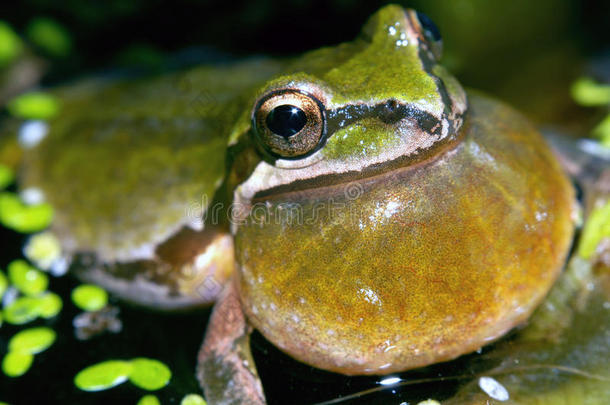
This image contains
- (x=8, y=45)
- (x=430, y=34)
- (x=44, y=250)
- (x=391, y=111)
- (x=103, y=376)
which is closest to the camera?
(x=391, y=111)

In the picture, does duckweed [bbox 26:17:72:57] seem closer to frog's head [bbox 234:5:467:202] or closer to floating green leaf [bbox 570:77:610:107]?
frog's head [bbox 234:5:467:202]

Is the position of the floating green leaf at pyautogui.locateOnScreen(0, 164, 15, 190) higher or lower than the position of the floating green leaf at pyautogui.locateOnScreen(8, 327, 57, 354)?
higher

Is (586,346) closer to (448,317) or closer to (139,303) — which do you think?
(448,317)

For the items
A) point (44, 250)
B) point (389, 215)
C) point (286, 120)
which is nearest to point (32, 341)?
point (44, 250)

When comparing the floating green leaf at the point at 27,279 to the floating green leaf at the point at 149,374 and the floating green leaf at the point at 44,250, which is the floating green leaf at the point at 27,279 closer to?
the floating green leaf at the point at 44,250

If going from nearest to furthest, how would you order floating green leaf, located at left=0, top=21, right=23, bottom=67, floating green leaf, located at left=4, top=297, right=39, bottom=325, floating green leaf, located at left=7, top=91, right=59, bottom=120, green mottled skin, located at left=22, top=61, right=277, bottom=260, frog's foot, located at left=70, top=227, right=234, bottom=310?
frog's foot, located at left=70, top=227, right=234, bottom=310 → green mottled skin, located at left=22, top=61, right=277, bottom=260 → floating green leaf, located at left=4, top=297, right=39, bottom=325 → floating green leaf, located at left=7, top=91, right=59, bottom=120 → floating green leaf, located at left=0, top=21, right=23, bottom=67

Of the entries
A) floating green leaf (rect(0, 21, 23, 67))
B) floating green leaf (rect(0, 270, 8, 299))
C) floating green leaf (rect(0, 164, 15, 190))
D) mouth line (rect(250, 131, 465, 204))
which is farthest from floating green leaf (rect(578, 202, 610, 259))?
floating green leaf (rect(0, 21, 23, 67))

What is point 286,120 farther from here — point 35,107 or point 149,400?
point 35,107

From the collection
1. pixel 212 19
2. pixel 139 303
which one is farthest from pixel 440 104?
pixel 212 19
